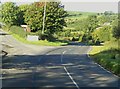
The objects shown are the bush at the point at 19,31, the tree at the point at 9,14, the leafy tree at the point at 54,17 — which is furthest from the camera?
the tree at the point at 9,14

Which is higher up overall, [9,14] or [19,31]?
[9,14]

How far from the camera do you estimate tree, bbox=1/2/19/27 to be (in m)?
96.2

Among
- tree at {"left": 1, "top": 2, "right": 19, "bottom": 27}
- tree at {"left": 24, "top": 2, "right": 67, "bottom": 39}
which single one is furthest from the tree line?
tree at {"left": 1, "top": 2, "right": 19, "bottom": 27}

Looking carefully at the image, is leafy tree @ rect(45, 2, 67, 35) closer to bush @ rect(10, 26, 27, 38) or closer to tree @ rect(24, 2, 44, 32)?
tree @ rect(24, 2, 44, 32)

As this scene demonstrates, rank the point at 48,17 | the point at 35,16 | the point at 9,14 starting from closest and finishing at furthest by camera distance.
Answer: the point at 48,17 → the point at 35,16 → the point at 9,14

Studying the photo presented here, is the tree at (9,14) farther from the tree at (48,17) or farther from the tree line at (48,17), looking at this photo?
the tree at (48,17)

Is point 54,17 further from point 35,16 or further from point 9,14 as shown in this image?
point 9,14

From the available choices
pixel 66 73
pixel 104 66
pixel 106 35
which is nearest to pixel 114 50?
pixel 104 66

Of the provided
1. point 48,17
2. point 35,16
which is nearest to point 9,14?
point 35,16

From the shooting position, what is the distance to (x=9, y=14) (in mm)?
99375

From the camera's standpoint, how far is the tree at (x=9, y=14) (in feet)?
316

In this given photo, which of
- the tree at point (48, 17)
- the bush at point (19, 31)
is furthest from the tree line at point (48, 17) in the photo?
the bush at point (19, 31)

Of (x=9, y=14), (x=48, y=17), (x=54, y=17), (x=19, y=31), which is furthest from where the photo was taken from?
(x=9, y=14)

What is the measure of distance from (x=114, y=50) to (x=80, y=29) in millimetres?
117369
